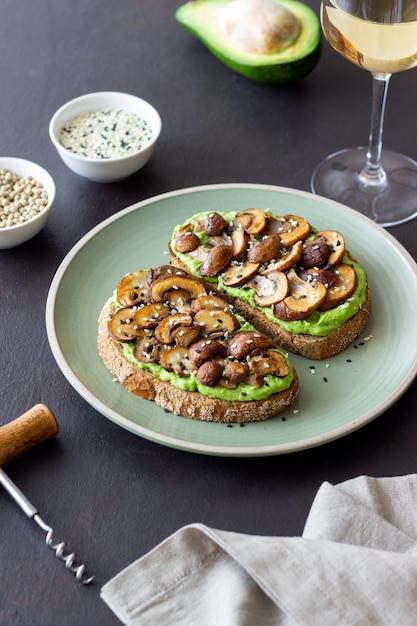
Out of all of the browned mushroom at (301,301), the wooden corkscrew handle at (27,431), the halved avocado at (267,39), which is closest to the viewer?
the wooden corkscrew handle at (27,431)

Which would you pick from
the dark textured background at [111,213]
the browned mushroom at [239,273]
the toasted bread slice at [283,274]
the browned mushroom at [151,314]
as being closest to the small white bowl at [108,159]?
the dark textured background at [111,213]

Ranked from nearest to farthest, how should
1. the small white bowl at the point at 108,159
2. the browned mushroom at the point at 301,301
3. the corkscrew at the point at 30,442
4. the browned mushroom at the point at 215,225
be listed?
the corkscrew at the point at 30,442 < the browned mushroom at the point at 301,301 < the browned mushroom at the point at 215,225 < the small white bowl at the point at 108,159

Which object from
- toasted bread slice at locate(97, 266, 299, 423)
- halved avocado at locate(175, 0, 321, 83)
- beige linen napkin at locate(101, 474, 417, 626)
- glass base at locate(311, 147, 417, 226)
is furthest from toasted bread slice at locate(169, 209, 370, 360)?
halved avocado at locate(175, 0, 321, 83)

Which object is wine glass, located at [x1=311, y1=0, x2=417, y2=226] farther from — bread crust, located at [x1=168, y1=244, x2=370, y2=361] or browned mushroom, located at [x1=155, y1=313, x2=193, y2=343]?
browned mushroom, located at [x1=155, y1=313, x2=193, y2=343]

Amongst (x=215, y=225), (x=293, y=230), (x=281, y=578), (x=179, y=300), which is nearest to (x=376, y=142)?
(x=293, y=230)

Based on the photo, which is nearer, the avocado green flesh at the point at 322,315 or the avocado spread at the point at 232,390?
the avocado spread at the point at 232,390

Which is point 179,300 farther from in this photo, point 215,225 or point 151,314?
point 215,225

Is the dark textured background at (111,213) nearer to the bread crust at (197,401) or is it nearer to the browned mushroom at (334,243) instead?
the bread crust at (197,401)
